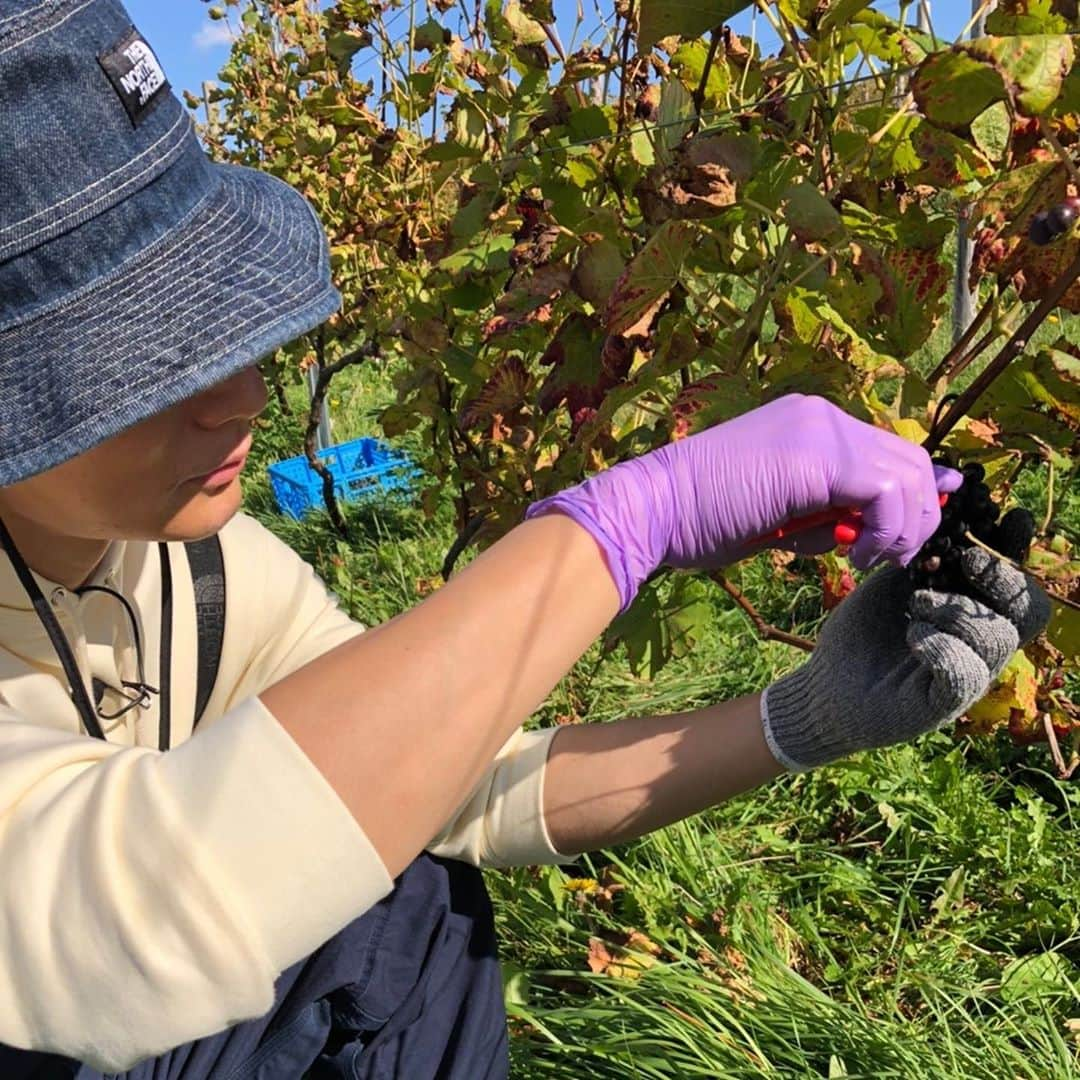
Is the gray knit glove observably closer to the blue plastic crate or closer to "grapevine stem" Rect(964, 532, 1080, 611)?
"grapevine stem" Rect(964, 532, 1080, 611)

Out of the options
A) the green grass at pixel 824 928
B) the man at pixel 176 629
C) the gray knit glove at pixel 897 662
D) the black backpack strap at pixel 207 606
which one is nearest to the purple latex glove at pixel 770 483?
the man at pixel 176 629

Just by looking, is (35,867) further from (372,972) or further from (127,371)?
(372,972)

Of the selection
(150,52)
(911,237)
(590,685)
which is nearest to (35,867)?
(150,52)

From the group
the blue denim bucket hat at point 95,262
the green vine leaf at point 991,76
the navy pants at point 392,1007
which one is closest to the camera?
the green vine leaf at point 991,76

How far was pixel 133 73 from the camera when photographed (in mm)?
1014

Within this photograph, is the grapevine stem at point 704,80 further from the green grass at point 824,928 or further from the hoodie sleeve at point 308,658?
the green grass at point 824,928

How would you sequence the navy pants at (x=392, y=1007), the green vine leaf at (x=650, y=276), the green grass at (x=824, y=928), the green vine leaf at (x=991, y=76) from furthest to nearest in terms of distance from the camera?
the green grass at (x=824, y=928), the navy pants at (x=392, y=1007), the green vine leaf at (x=650, y=276), the green vine leaf at (x=991, y=76)

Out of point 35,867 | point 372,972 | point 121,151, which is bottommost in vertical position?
point 372,972

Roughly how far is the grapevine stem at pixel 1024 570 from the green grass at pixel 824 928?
917 mm

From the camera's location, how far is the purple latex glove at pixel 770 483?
113cm

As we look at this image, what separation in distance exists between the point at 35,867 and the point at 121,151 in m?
0.62

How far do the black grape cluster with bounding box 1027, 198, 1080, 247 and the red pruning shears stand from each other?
1.19ft

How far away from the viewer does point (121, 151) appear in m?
0.99

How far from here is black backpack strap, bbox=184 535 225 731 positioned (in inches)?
59.3
